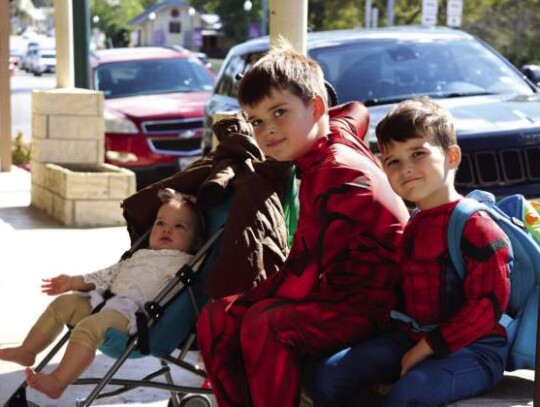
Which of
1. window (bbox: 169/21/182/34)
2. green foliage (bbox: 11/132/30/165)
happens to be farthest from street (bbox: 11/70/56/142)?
window (bbox: 169/21/182/34)

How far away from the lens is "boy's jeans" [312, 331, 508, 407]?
11.1 feet

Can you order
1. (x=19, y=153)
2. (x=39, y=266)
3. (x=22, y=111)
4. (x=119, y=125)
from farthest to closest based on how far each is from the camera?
(x=22, y=111) < (x=19, y=153) < (x=119, y=125) < (x=39, y=266)

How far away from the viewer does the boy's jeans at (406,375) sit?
3393 mm

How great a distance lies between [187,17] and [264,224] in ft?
385

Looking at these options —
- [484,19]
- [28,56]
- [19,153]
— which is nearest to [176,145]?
[19,153]

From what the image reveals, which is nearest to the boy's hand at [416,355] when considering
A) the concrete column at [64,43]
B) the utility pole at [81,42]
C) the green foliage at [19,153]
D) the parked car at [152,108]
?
the concrete column at [64,43]

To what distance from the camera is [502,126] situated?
7.28 m

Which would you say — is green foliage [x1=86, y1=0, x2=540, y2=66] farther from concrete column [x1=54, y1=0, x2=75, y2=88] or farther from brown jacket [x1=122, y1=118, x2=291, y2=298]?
brown jacket [x1=122, y1=118, x2=291, y2=298]

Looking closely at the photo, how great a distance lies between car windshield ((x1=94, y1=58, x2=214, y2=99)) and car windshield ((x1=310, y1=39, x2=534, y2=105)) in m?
6.40

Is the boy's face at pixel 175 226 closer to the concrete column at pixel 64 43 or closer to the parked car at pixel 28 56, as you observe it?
the concrete column at pixel 64 43

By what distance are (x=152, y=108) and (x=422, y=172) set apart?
1028 centimetres

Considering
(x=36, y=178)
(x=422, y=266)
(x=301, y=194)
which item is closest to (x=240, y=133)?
(x=301, y=194)

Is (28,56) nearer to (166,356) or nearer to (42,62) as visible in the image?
(42,62)

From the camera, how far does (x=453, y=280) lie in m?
3.54
